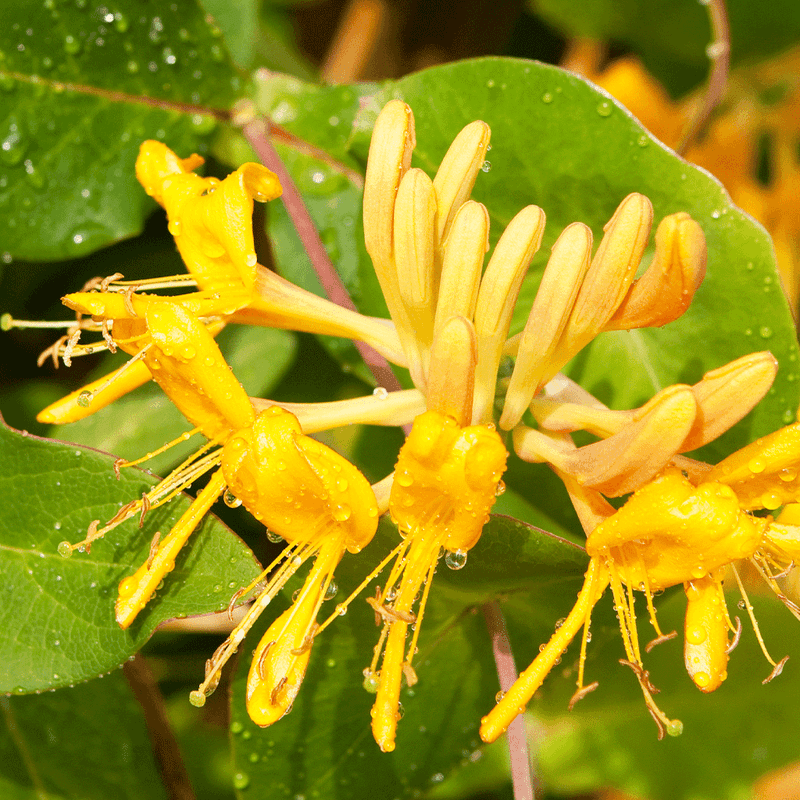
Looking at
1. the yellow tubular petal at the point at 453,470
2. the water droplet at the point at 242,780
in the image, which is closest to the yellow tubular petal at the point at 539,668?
the yellow tubular petal at the point at 453,470

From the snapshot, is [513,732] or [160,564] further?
[513,732]

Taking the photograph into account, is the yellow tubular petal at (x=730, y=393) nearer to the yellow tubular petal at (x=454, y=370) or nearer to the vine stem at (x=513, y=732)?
the yellow tubular petal at (x=454, y=370)

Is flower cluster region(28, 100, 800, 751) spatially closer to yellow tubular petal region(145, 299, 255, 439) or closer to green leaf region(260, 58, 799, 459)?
yellow tubular petal region(145, 299, 255, 439)

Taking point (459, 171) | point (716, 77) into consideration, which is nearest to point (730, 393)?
point (459, 171)

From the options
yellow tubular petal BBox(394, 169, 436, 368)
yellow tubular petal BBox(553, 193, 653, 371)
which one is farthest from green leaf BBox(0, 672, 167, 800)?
yellow tubular petal BBox(553, 193, 653, 371)

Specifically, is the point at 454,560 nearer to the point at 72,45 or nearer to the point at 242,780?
the point at 242,780

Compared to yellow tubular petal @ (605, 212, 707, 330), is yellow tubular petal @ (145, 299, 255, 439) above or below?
below
